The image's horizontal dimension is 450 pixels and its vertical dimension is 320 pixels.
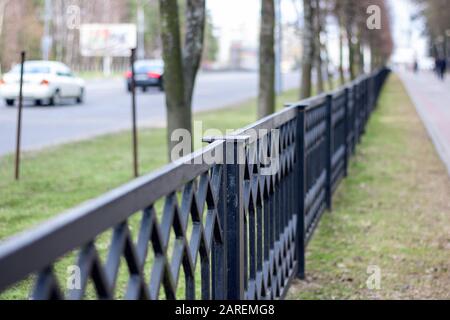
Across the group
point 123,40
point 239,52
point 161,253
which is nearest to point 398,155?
point 161,253

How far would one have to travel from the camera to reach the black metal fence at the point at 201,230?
6.61ft

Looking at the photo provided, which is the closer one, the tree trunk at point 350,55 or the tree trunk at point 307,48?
the tree trunk at point 307,48

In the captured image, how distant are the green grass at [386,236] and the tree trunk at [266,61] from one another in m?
1.84

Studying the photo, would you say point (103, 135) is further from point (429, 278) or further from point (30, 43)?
A: point (30, 43)

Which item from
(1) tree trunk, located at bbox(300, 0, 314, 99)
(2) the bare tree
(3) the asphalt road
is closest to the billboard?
(3) the asphalt road

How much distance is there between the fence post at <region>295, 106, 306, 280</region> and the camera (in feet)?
21.7

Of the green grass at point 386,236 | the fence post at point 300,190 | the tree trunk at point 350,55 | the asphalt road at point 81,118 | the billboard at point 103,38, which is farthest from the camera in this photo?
the billboard at point 103,38

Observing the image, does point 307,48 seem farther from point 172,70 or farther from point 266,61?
point 172,70

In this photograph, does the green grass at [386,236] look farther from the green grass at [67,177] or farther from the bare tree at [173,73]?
the bare tree at [173,73]

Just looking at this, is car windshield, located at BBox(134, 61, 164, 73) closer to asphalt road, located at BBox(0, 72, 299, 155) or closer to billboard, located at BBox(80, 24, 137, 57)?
asphalt road, located at BBox(0, 72, 299, 155)

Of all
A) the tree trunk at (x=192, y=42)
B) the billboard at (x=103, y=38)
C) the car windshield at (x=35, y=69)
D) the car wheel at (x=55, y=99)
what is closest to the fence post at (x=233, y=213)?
the tree trunk at (x=192, y=42)

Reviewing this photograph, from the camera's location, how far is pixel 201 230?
3.31m

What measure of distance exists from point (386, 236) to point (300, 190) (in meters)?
1.68

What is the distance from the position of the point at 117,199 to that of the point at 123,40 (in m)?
80.9
